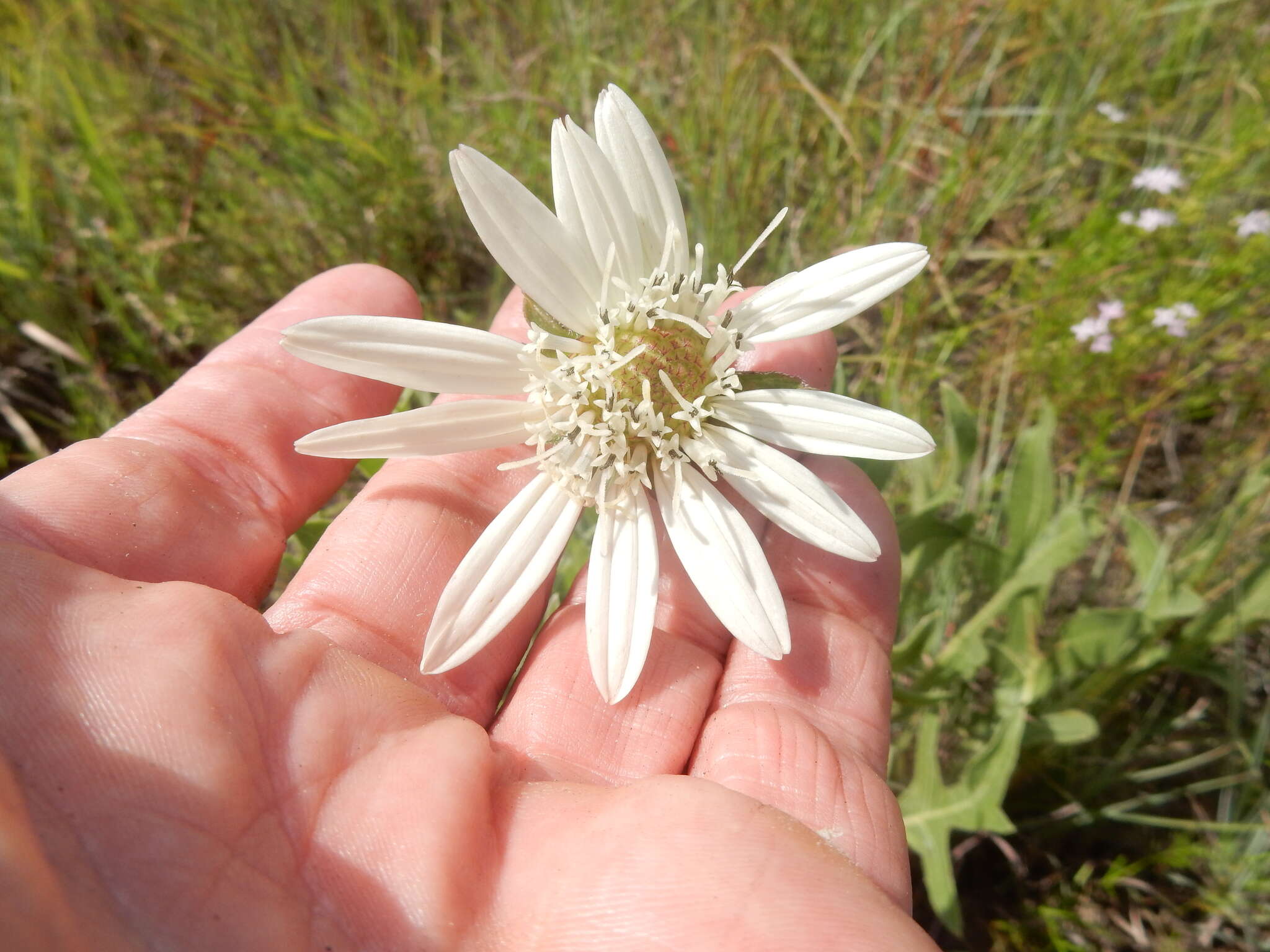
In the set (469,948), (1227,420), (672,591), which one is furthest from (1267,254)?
(469,948)

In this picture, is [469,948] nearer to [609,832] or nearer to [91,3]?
[609,832]

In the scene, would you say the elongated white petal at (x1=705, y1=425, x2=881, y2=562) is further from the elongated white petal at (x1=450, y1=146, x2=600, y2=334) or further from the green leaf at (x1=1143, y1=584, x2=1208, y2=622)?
the green leaf at (x1=1143, y1=584, x2=1208, y2=622)

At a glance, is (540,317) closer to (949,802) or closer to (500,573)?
(500,573)

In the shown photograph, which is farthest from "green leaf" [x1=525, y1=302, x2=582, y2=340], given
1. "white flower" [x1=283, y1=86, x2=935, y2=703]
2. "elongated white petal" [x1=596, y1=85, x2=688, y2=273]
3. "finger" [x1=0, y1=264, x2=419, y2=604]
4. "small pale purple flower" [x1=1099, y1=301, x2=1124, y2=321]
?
"small pale purple flower" [x1=1099, y1=301, x2=1124, y2=321]

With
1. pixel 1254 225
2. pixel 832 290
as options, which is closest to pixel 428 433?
pixel 832 290

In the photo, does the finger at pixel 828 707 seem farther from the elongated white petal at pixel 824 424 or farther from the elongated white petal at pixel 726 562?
the elongated white petal at pixel 824 424

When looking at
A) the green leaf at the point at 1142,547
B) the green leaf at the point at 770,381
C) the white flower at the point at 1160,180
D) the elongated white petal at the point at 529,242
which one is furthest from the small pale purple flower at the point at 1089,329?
the elongated white petal at the point at 529,242
